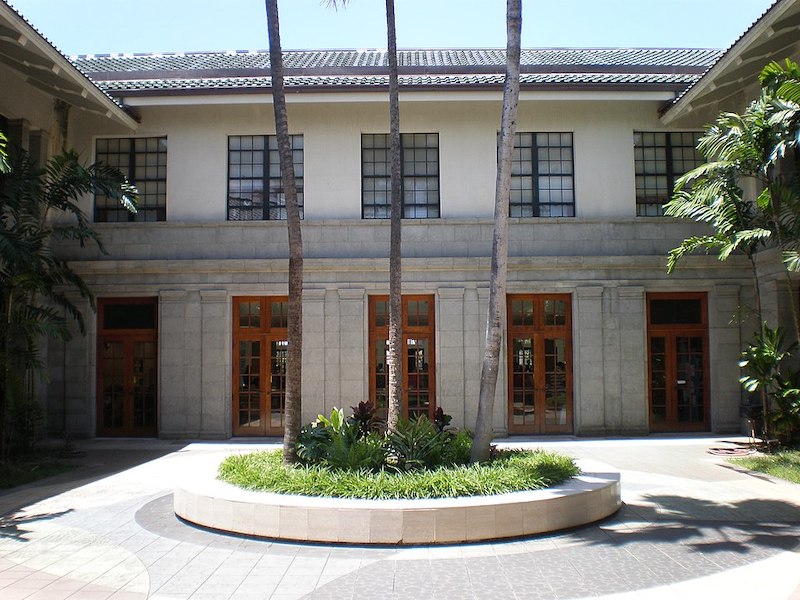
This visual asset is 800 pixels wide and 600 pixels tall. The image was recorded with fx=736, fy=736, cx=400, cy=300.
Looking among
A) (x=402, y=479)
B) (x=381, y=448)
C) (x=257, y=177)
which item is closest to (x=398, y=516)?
(x=402, y=479)

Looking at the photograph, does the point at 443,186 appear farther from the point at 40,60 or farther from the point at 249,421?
the point at 40,60

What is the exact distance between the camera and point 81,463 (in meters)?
14.1

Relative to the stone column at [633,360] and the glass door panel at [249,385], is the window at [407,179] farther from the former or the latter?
the stone column at [633,360]

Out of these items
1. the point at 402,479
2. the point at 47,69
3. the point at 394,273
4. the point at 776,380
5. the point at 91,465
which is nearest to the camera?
the point at 402,479

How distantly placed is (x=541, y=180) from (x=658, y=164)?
2967mm

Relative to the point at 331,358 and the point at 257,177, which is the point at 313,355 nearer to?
the point at 331,358

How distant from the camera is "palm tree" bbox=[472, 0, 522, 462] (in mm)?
9984

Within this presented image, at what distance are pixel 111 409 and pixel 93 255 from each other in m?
3.77

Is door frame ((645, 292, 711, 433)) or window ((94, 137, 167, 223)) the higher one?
window ((94, 137, 167, 223))


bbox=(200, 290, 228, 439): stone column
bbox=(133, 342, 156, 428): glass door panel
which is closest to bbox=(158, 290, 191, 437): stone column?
bbox=(200, 290, 228, 439): stone column

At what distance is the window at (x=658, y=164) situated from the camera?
18.1 metres

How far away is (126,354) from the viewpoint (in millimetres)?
17922

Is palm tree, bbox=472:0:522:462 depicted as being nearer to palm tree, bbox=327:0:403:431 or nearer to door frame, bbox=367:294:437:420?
palm tree, bbox=327:0:403:431

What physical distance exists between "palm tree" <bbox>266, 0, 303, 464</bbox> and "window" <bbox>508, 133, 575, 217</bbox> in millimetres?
8654
